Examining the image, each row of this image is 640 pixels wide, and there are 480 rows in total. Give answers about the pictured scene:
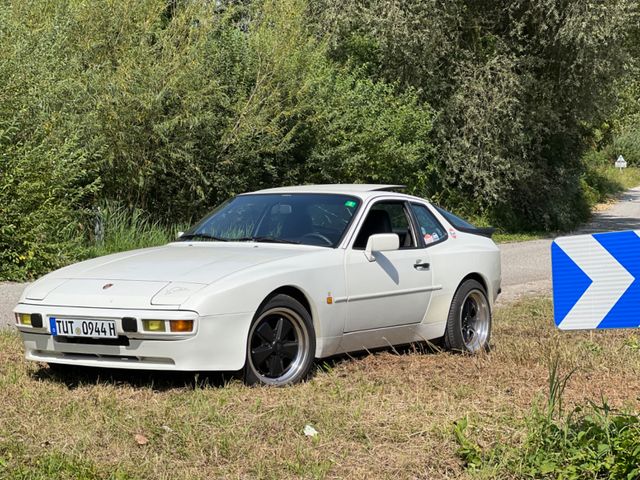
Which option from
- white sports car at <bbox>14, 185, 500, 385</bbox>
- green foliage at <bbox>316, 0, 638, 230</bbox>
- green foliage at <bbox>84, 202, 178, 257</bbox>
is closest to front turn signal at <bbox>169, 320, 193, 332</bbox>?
white sports car at <bbox>14, 185, 500, 385</bbox>

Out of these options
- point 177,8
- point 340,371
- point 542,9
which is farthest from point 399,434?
point 542,9

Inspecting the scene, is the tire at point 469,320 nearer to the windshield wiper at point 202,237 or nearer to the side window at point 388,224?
the side window at point 388,224

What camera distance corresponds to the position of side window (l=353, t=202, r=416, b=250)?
7.73m

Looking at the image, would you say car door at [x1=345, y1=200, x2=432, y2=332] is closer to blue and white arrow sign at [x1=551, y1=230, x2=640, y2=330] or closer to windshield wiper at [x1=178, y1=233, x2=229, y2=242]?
windshield wiper at [x1=178, y1=233, x2=229, y2=242]

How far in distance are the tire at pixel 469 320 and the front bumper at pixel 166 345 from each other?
245 cm

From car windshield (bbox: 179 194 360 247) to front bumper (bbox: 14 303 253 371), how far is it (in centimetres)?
132

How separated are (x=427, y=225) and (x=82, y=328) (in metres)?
3.30

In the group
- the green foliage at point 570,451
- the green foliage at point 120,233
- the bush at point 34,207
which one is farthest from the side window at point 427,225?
the green foliage at point 120,233

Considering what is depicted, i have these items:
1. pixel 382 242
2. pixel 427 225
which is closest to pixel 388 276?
pixel 382 242

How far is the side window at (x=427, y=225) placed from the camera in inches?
330

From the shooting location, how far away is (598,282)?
4.30 meters

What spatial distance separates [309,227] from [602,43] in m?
20.0

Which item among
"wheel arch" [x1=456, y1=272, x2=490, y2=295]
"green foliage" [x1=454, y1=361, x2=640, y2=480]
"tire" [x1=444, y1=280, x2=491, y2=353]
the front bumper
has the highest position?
the front bumper

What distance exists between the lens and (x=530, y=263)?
62.5ft
